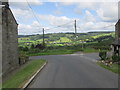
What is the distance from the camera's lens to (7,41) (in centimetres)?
1678

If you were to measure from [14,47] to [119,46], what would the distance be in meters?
18.6

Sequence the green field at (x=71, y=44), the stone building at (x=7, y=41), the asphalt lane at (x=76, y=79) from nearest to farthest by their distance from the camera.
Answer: the asphalt lane at (x=76, y=79) → the stone building at (x=7, y=41) → the green field at (x=71, y=44)

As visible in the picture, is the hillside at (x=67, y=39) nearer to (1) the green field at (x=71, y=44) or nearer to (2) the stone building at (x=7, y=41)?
(1) the green field at (x=71, y=44)

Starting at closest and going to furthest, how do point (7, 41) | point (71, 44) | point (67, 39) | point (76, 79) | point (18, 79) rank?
point (18, 79) < point (76, 79) < point (7, 41) < point (71, 44) < point (67, 39)

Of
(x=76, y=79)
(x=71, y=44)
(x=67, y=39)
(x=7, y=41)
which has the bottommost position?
(x=76, y=79)

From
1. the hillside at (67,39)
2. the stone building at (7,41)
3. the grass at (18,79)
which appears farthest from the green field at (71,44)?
the grass at (18,79)

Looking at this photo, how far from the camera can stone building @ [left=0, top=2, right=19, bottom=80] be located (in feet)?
50.7

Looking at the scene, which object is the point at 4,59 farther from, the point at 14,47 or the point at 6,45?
the point at 14,47

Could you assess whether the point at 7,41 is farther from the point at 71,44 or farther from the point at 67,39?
the point at 67,39

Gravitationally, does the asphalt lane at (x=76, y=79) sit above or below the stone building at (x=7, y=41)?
below

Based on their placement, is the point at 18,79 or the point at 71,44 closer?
the point at 18,79

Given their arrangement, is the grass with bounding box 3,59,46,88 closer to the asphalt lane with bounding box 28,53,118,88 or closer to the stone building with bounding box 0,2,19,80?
the asphalt lane with bounding box 28,53,118,88

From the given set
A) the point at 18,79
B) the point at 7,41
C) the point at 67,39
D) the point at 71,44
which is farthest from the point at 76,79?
the point at 67,39

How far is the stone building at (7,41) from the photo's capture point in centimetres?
1546
